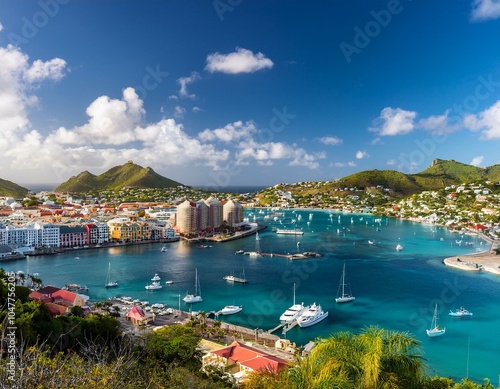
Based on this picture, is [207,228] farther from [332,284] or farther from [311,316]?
[311,316]

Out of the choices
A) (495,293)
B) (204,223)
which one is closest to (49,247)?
(204,223)

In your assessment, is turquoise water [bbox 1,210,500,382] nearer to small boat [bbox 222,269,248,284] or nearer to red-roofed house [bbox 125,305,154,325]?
small boat [bbox 222,269,248,284]

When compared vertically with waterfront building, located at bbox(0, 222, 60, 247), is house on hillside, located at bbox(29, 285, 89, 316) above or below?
below

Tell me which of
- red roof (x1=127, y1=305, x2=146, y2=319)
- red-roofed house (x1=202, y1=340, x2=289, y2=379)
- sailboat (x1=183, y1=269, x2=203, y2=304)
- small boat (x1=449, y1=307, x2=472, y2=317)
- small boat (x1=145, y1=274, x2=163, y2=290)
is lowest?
small boat (x1=449, y1=307, x2=472, y2=317)

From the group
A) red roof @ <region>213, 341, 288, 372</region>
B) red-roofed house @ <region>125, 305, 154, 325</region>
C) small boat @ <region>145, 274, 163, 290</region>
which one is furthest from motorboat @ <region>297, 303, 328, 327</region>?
small boat @ <region>145, 274, 163, 290</region>

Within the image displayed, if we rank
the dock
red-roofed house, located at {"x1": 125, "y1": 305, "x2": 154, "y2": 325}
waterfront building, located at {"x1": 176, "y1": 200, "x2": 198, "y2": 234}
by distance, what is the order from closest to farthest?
red-roofed house, located at {"x1": 125, "y1": 305, "x2": 154, "y2": 325} < the dock < waterfront building, located at {"x1": 176, "y1": 200, "x2": 198, "y2": 234}

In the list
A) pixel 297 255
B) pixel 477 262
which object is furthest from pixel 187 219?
pixel 477 262

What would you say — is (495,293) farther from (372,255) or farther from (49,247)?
(49,247)

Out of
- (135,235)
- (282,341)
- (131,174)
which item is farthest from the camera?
(131,174)
